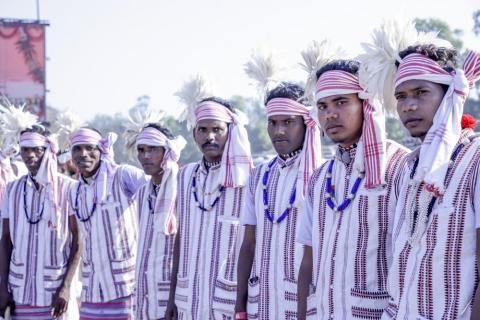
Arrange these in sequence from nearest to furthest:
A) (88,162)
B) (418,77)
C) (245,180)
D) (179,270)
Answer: (418,77)
(245,180)
(179,270)
(88,162)

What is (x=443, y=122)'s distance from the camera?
3523 mm

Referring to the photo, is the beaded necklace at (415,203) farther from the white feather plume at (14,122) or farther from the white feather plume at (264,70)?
the white feather plume at (14,122)

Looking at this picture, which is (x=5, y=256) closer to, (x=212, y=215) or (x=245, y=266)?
(x=212, y=215)

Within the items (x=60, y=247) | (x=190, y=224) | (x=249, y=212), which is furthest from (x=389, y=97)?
(x=60, y=247)

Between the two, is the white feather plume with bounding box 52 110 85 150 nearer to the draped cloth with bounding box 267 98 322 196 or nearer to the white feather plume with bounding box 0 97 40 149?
the white feather plume with bounding box 0 97 40 149

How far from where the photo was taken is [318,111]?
4.63 metres

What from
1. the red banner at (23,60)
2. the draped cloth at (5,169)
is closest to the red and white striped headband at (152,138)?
the draped cloth at (5,169)

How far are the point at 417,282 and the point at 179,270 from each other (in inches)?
120

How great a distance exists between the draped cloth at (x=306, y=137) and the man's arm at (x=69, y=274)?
338 centimetres

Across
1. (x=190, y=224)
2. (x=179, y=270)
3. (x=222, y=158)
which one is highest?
(x=222, y=158)

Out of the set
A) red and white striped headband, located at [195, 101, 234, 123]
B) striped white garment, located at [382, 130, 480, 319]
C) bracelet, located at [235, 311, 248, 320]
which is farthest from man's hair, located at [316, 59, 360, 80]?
bracelet, located at [235, 311, 248, 320]

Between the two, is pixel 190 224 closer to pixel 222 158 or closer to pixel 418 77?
pixel 222 158

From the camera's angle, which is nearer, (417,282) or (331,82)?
(417,282)

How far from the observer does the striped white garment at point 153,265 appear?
675 centimetres
